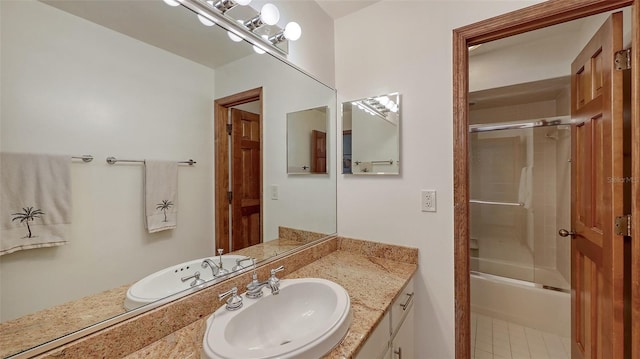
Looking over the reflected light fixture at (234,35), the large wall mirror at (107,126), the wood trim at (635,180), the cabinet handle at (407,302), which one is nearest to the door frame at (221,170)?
the large wall mirror at (107,126)

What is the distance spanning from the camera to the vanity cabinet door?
43.8 inches

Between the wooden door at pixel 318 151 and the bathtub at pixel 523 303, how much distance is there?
1886 mm

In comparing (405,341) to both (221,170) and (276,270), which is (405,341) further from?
(221,170)

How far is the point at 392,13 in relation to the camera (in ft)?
4.87

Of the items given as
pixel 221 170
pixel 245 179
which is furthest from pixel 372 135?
pixel 221 170

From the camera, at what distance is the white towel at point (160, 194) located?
32.1 inches

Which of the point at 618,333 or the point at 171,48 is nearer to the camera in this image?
the point at 171,48

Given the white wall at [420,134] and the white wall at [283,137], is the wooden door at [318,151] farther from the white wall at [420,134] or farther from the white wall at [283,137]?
the white wall at [420,134]

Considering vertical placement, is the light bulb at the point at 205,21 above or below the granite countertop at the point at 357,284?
above

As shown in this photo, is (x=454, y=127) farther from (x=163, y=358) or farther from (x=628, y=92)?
(x=163, y=358)

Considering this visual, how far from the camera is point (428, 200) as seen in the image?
138 centimetres

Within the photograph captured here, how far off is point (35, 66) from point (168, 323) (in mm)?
790

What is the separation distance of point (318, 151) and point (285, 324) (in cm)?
102

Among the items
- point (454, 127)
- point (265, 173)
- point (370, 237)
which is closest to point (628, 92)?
point (454, 127)
